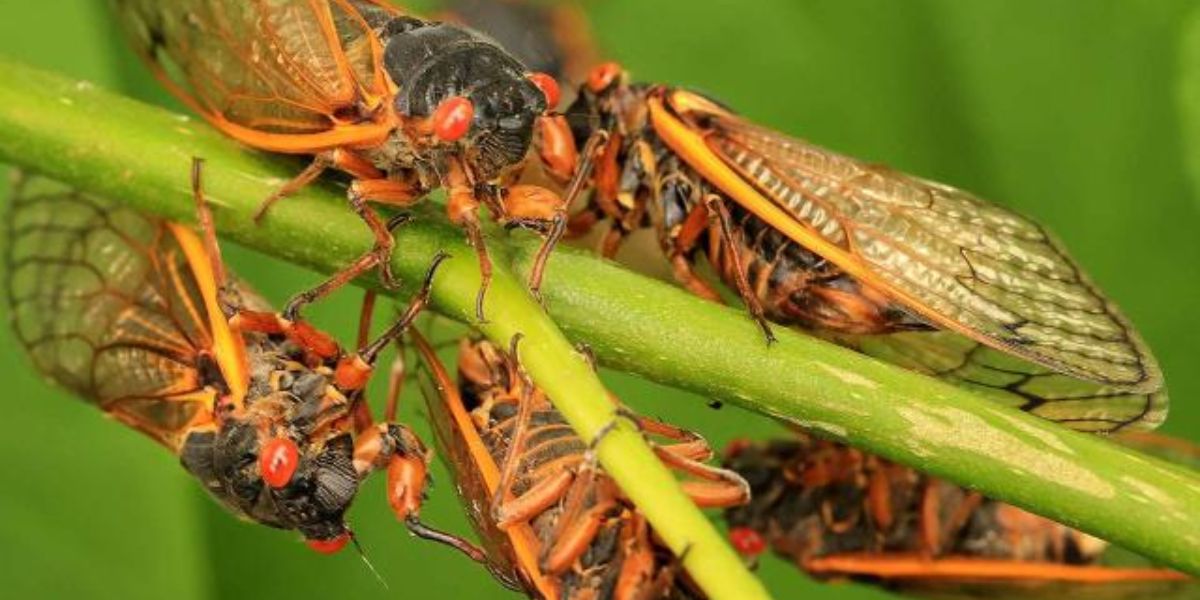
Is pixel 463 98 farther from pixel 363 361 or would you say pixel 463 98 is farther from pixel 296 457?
pixel 296 457

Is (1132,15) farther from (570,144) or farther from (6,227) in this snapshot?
(6,227)

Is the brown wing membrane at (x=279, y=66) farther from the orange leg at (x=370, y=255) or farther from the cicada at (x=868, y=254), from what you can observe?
the cicada at (x=868, y=254)

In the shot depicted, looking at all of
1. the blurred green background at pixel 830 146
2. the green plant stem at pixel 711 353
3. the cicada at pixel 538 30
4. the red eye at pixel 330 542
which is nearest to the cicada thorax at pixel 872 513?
the blurred green background at pixel 830 146

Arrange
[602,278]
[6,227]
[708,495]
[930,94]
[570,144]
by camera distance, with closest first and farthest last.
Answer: [602,278]
[708,495]
[570,144]
[6,227]
[930,94]

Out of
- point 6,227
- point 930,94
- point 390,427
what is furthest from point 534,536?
point 930,94

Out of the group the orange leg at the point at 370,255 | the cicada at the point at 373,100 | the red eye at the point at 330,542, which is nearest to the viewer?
the orange leg at the point at 370,255

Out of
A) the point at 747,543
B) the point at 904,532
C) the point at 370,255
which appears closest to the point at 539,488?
the point at 370,255
